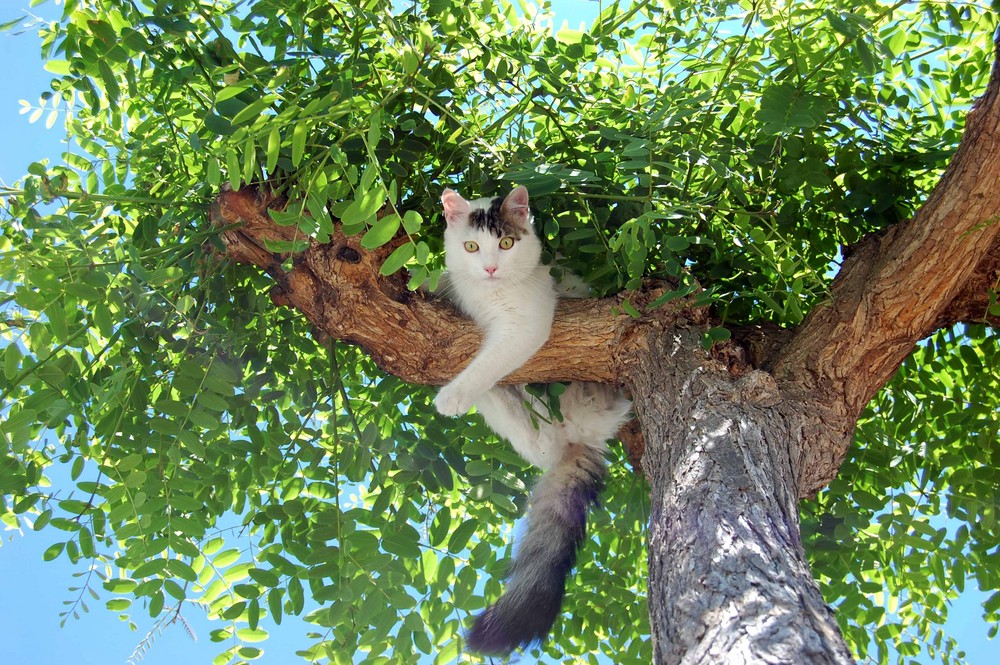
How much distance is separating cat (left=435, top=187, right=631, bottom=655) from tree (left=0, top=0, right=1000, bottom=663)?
0.41 feet

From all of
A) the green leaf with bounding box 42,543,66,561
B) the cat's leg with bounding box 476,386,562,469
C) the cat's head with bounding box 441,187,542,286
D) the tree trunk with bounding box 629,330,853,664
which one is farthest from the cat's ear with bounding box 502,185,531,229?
the green leaf with bounding box 42,543,66,561

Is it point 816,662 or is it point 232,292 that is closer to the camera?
point 816,662

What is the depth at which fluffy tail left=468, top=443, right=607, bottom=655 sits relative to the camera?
2.62 meters

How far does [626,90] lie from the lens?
10.3 ft

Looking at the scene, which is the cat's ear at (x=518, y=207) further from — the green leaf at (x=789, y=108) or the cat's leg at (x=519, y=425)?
the green leaf at (x=789, y=108)

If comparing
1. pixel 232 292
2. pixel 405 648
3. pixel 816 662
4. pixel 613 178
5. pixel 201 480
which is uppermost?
pixel 613 178

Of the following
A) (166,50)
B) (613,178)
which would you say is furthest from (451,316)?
(166,50)

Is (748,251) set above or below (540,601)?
above

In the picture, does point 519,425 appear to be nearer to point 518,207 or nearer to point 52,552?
point 518,207

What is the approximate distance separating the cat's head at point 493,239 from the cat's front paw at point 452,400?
1.63ft

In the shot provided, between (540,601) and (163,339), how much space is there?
5.30 feet

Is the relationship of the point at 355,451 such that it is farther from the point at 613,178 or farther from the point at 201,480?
the point at 613,178

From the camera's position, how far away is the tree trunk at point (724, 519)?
1455 mm

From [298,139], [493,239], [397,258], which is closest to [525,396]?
[493,239]
